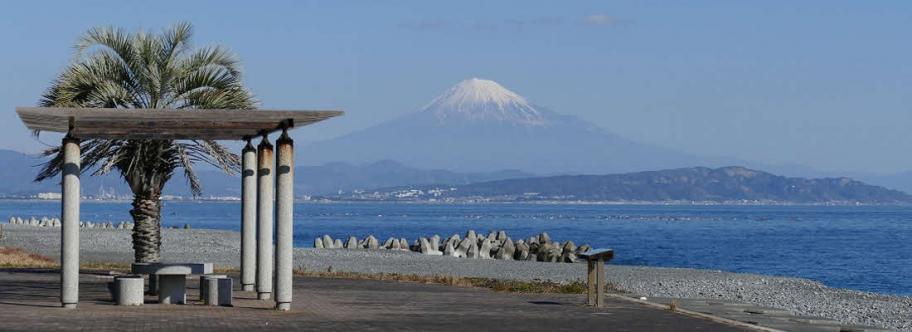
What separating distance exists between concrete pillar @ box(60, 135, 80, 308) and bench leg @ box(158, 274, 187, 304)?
4.50 feet

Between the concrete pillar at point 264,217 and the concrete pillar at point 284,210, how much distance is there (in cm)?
121

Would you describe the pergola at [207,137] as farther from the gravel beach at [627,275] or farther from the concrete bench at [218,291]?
the gravel beach at [627,275]

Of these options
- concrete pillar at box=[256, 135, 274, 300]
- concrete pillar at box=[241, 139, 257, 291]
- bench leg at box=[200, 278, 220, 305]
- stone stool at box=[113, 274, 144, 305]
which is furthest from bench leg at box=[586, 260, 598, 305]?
stone stool at box=[113, 274, 144, 305]

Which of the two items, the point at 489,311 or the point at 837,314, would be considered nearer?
the point at 489,311

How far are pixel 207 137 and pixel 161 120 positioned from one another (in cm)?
354

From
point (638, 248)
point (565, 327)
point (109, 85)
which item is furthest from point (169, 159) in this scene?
point (638, 248)

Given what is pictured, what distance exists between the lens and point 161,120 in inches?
806

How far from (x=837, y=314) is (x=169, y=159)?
1332 centimetres

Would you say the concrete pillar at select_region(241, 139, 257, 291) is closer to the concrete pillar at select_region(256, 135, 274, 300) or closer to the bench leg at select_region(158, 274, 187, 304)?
the concrete pillar at select_region(256, 135, 274, 300)

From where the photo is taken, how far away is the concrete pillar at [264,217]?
2267 cm

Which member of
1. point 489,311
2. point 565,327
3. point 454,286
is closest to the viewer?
point 565,327

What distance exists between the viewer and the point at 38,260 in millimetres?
38469

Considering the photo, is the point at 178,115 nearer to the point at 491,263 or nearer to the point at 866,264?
the point at 491,263

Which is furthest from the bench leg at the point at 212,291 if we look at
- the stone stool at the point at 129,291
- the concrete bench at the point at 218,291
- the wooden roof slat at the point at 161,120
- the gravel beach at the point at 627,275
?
the gravel beach at the point at 627,275
